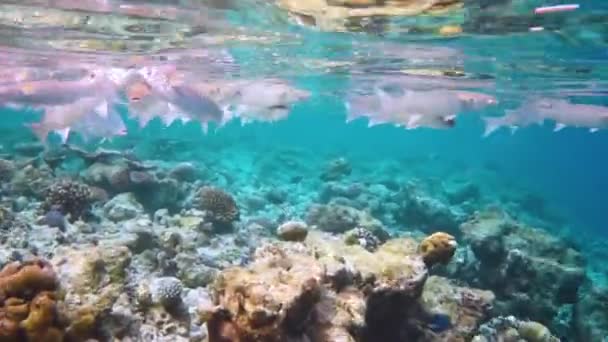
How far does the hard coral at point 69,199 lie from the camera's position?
469 inches

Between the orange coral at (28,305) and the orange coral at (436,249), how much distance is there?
497 centimetres

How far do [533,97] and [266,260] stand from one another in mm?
24998

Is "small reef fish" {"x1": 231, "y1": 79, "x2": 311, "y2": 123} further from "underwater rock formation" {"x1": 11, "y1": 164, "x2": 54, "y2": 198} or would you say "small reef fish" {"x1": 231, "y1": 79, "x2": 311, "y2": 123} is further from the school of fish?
"underwater rock formation" {"x1": 11, "y1": 164, "x2": 54, "y2": 198}

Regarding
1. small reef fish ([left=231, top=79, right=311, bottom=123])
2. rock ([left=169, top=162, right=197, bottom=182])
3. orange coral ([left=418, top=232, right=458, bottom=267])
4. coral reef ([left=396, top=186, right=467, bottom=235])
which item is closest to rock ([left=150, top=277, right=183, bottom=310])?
orange coral ([left=418, top=232, right=458, bottom=267])

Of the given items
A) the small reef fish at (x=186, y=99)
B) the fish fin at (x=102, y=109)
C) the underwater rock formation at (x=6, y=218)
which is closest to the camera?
the underwater rock formation at (x=6, y=218)

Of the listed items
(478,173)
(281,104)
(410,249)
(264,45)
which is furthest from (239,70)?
(478,173)

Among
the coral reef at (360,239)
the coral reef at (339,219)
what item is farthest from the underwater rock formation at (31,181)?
the coral reef at (360,239)

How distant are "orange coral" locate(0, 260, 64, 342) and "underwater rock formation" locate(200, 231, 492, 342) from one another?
1.46m

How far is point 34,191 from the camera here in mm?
13625

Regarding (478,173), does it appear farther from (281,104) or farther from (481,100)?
(281,104)

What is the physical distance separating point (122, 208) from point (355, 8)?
7.29 meters

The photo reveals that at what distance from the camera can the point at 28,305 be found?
192 inches

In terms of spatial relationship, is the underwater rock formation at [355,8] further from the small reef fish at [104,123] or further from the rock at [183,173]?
the rock at [183,173]

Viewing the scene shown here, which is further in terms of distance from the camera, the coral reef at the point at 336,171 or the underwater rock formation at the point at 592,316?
the coral reef at the point at 336,171
